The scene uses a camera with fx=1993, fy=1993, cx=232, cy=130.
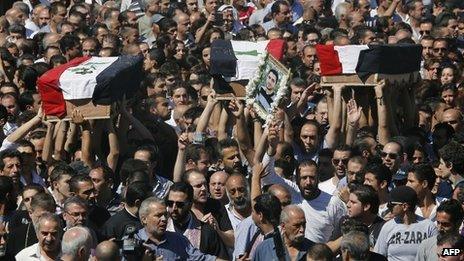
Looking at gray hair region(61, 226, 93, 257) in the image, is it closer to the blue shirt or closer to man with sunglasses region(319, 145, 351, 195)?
the blue shirt

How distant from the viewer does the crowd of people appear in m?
15.1

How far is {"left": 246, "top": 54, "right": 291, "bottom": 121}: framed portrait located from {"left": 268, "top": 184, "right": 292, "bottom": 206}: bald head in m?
1.91

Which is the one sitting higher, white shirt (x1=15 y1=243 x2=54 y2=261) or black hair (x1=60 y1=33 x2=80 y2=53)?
white shirt (x1=15 y1=243 x2=54 y2=261)

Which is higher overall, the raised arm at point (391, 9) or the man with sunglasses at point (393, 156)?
the man with sunglasses at point (393, 156)

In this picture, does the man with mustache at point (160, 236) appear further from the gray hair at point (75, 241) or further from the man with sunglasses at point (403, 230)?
the man with sunglasses at point (403, 230)

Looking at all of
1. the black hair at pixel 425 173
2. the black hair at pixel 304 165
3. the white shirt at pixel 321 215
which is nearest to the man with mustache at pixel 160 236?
the white shirt at pixel 321 215

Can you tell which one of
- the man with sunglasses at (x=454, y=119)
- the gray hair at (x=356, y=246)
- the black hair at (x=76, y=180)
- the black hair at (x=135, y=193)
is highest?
the gray hair at (x=356, y=246)

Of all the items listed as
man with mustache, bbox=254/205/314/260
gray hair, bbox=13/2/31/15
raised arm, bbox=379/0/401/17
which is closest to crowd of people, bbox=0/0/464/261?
man with mustache, bbox=254/205/314/260

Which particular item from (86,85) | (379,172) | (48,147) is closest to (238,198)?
(379,172)

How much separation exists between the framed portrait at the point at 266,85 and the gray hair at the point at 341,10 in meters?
7.73

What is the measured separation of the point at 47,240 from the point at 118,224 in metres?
1.03

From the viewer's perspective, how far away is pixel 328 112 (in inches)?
761

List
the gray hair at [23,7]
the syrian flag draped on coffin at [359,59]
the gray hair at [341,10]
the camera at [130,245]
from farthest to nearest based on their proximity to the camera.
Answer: the gray hair at [23,7] < the gray hair at [341,10] < the syrian flag draped on coffin at [359,59] < the camera at [130,245]

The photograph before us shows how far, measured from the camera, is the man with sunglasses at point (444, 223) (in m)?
15.0
